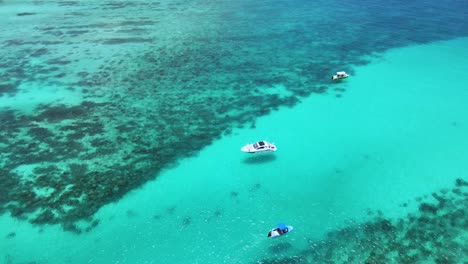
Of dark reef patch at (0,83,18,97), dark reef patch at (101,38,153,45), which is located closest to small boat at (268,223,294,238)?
dark reef patch at (0,83,18,97)

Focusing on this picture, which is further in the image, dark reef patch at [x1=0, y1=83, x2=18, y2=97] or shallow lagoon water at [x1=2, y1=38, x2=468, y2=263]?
dark reef patch at [x1=0, y1=83, x2=18, y2=97]

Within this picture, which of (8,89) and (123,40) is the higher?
(123,40)

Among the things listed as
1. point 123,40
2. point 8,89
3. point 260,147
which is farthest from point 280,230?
point 123,40

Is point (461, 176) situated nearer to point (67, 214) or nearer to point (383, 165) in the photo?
point (383, 165)

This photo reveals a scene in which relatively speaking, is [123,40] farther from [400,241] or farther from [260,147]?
[400,241]

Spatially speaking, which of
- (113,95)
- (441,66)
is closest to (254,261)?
(113,95)

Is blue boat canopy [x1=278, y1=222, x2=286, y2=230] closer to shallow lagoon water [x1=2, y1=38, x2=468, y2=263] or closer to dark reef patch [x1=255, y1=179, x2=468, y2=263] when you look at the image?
shallow lagoon water [x1=2, y1=38, x2=468, y2=263]

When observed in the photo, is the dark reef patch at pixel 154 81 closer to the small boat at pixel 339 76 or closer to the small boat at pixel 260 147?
the small boat at pixel 260 147

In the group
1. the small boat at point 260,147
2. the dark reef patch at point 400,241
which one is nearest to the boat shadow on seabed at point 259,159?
the small boat at point 260,147
